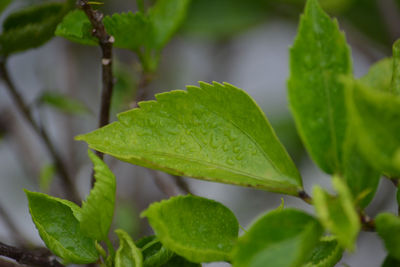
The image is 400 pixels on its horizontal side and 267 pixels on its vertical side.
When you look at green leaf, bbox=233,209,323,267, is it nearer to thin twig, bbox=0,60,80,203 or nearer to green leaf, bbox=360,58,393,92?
green leaf, bbox=360,58,393,92

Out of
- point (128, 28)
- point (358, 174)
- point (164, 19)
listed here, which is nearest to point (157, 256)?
point (358, 174)

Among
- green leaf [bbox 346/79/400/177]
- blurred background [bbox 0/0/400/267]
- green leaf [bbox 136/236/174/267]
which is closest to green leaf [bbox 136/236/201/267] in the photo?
green leaf [bbox 136/236/174/267]

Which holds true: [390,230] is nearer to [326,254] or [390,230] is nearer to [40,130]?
[326,254]

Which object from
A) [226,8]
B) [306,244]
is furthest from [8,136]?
[306,244]

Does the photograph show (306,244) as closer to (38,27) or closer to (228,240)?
(228,240)

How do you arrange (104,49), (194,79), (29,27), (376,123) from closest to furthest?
(376,123)
(104,49)
(29,27)
(194,79)

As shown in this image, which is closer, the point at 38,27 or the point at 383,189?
the point at 38,27

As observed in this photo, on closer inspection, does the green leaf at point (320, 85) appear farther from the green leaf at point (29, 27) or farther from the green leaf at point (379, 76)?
the green leaf at point (29, 27)
